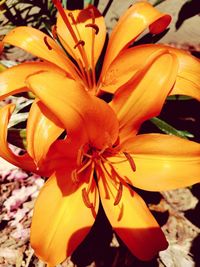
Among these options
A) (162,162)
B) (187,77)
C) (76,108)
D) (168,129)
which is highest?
(76,108)

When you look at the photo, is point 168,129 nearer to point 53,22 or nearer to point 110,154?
point 110,154

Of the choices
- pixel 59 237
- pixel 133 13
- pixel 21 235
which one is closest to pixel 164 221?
pixel 21 235

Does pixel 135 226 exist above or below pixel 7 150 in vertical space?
below

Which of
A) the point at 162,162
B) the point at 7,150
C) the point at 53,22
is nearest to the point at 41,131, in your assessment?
the point at 7,150

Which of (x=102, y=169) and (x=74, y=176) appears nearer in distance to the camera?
(x=74, y=176)

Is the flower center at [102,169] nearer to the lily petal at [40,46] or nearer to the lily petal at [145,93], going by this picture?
the lily petal at [145,93]

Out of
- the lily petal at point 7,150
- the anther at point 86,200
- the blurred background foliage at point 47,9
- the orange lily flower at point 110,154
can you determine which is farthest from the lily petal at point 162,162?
the blurred background foliage at point 47,9

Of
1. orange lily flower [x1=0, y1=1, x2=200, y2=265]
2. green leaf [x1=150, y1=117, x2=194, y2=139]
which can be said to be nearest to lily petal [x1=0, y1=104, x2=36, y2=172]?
orange lily flower [x1=0, y1=1, x2=200, y2=265]
